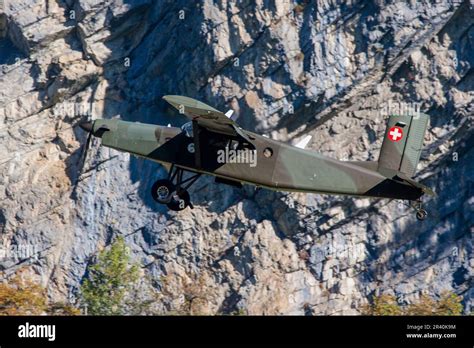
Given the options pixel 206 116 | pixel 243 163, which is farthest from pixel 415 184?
pixel 206 116

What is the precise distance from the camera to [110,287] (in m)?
39.4

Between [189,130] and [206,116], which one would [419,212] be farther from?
[189,130]

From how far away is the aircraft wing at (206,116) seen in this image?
2853 cm

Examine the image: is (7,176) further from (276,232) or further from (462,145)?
(462,145)

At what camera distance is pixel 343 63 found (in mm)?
47500

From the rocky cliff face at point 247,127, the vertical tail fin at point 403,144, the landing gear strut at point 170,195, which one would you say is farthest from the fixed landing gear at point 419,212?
the rocky cliff face at point 247,127

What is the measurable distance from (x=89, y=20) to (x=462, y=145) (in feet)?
55.8

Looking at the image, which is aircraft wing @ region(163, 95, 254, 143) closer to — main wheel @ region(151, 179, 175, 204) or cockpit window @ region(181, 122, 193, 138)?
cockpit window @ region(181, 122, 193, 138)

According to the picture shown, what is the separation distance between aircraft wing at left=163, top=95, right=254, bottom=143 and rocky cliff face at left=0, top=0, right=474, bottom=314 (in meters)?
17.0

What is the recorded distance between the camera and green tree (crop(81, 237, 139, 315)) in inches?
1500

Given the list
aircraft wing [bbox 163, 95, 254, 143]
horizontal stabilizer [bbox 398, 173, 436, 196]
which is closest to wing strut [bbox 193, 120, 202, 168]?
aircraft wing [bbox 163, 95, 254, 143]

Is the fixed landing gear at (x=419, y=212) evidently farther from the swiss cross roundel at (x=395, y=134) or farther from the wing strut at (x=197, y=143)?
the wing strut at (x=197, y=143)
